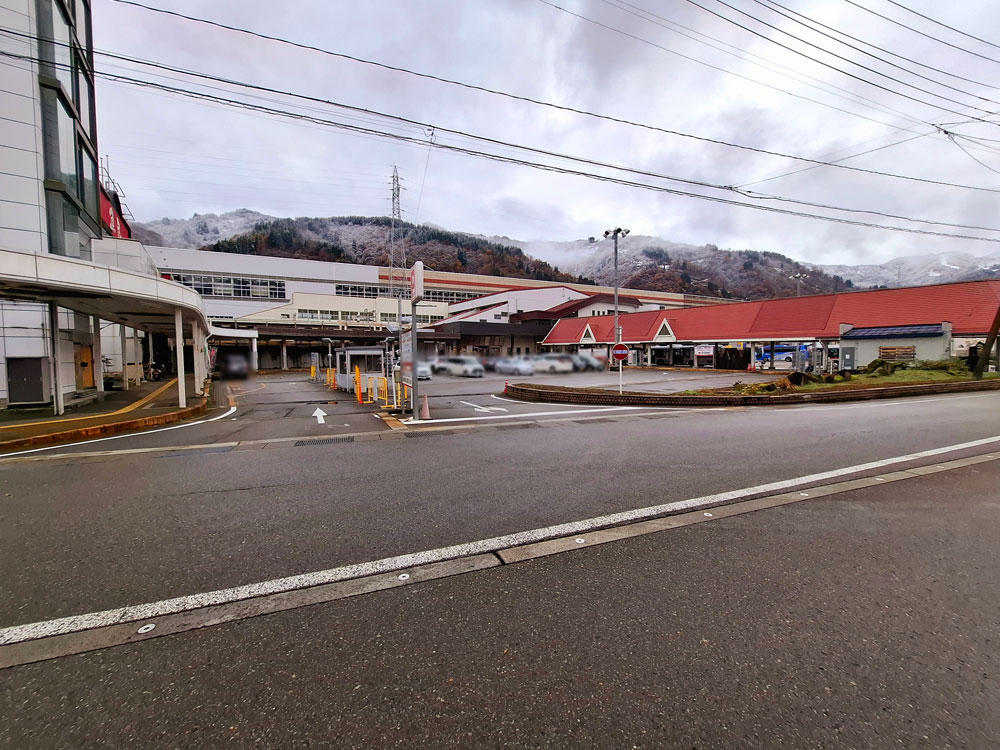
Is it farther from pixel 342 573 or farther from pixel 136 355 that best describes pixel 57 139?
pixel 342 573

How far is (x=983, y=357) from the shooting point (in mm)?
18797

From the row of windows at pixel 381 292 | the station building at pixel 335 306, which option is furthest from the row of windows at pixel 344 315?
the row of windows at pixel 381 292

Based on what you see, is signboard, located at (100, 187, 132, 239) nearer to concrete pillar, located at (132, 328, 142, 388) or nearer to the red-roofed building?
concrete pillar, located at (132, 328, 142, 388)

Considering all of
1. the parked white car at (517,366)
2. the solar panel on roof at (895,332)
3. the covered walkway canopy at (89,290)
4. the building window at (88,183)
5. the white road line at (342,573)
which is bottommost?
the white road line at (342,573)

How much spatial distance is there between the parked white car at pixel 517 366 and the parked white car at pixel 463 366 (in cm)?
172

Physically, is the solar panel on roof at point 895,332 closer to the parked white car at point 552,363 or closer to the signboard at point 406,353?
the parked white car at point 552,363

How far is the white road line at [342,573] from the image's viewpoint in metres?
2.49

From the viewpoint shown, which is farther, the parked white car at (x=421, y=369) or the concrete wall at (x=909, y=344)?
the concrete wall at (x=909, y=344)

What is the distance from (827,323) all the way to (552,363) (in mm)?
21213

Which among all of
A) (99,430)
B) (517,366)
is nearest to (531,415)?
(99,430)

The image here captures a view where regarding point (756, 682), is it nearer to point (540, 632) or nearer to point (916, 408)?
point (540, 632)

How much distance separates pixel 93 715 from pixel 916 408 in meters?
16.5

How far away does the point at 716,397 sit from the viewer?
13711mm

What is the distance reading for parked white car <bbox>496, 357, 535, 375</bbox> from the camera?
26938 mm
